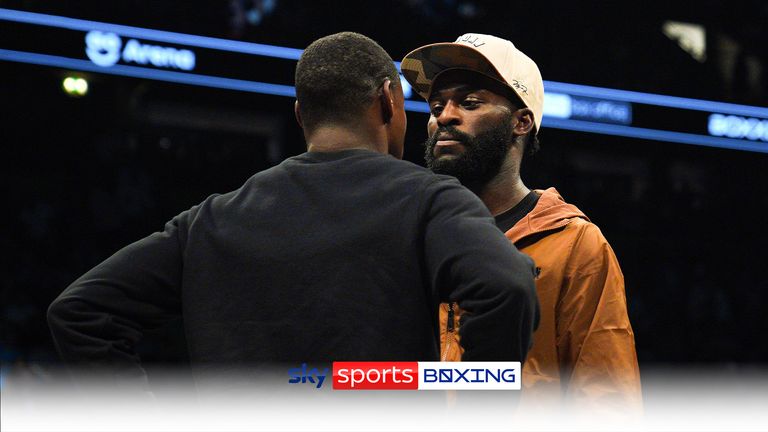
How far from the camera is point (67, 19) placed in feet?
24.8

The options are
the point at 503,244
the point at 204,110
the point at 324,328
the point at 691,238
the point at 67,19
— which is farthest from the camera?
the point at 204,110

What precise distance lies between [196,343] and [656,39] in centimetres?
1228

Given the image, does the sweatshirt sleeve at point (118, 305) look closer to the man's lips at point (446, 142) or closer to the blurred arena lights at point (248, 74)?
the man's lips at point (446, 142)

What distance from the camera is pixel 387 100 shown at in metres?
1.77

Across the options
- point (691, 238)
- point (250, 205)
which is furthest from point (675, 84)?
point (250, 205)

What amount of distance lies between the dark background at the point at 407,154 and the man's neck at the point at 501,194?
512 cm

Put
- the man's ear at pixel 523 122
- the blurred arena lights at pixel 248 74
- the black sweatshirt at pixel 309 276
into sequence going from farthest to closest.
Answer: the blurred arena lights at pixel 248 74 < the man's ear at pixel 523 122 < the black sweatshirt at pixel 309 276

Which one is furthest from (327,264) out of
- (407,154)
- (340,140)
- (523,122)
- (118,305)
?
(407,154)

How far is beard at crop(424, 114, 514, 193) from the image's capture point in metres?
2.53

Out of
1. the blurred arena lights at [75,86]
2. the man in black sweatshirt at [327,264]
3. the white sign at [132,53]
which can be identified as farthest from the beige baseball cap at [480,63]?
the blurred arena lights at [75,86]

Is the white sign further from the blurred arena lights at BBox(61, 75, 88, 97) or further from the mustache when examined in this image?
the mustache

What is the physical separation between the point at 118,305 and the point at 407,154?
30.4ft

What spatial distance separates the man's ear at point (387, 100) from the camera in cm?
177

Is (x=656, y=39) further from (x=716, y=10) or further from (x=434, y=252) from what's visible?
(x=434, y=252)
